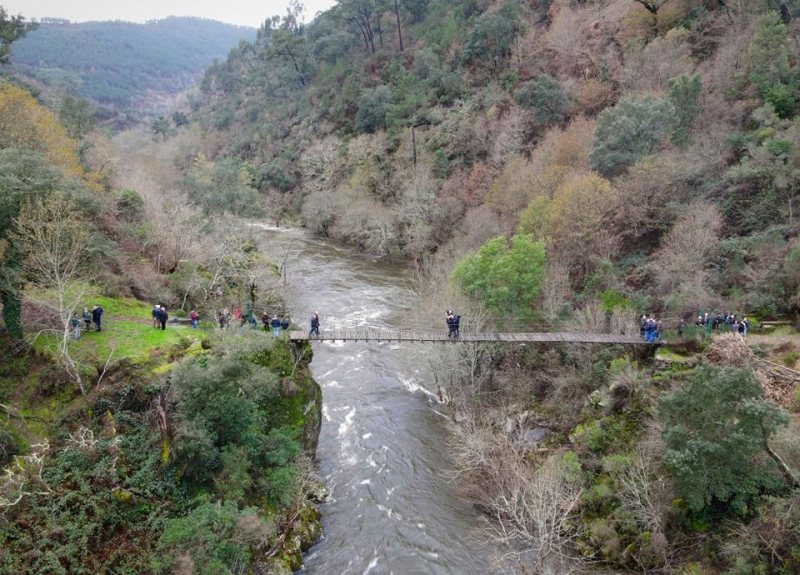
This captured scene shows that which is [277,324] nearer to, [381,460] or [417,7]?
[381,460]

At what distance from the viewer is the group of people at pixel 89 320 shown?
2225 centimetres

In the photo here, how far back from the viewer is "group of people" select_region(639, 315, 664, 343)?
24.9m

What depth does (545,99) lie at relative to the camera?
161 ft

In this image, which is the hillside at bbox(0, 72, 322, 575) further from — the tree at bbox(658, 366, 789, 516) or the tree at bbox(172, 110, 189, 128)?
the tree at bbox(172, 110, 189, 128)

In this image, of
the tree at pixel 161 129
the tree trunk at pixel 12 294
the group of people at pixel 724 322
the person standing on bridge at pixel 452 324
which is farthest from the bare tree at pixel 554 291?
the tree at pixel 161 129

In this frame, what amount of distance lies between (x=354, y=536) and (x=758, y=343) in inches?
779

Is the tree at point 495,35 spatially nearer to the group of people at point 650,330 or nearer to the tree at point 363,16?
the tree at point 363,16

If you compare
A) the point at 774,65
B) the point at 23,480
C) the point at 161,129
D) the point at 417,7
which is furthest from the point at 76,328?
the point at 161,129

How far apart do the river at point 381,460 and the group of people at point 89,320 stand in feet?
39.4

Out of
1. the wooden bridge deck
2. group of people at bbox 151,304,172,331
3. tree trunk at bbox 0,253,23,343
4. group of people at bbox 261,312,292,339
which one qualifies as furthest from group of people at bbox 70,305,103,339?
the wooden bridge deck

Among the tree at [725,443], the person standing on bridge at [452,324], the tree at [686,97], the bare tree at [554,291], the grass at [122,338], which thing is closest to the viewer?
the tree at [725,443]

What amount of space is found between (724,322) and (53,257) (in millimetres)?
30780

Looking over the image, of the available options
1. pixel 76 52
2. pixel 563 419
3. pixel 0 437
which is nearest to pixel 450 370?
pixel 563 419

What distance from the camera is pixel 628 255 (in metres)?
32.6
